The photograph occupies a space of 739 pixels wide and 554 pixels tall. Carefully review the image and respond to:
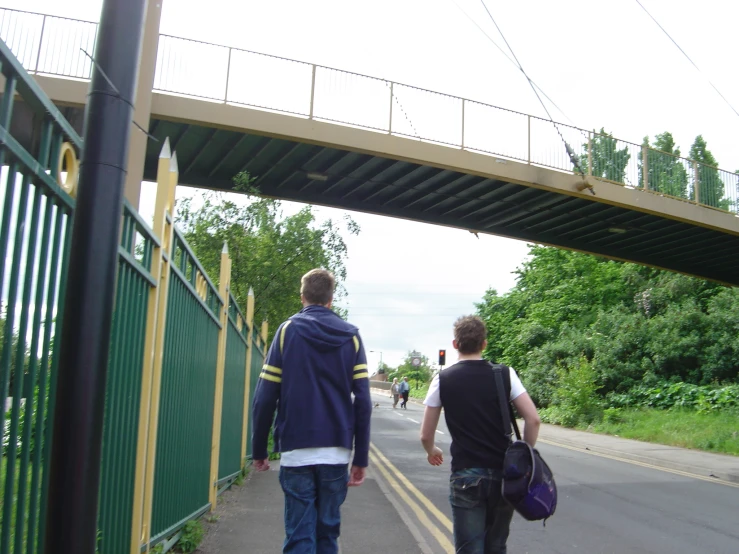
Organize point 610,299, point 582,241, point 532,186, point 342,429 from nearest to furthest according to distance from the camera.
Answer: point 342,429
point 532,186
point 582,241
point 610,299

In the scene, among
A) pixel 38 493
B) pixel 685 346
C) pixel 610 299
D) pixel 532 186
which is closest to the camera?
pixel 38 493

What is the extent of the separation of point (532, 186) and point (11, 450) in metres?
12.3

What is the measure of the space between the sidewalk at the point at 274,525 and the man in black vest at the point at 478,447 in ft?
8.18

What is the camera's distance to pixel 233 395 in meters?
9.16

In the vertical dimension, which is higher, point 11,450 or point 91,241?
point 91,241

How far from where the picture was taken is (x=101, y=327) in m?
2.52

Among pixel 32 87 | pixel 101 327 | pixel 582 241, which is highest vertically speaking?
pixel 582 241

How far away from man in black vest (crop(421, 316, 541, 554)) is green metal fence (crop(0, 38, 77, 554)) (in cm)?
219

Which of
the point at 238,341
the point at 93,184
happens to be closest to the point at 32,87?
the point at 93,184

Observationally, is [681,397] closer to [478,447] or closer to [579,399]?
[579,399]

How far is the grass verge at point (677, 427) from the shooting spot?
1770 cm

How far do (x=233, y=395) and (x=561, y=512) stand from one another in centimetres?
428

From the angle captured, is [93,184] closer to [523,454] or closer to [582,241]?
[523,454]

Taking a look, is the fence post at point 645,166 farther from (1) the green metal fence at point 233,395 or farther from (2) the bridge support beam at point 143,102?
(2) the bridge support beam at point 143,102
